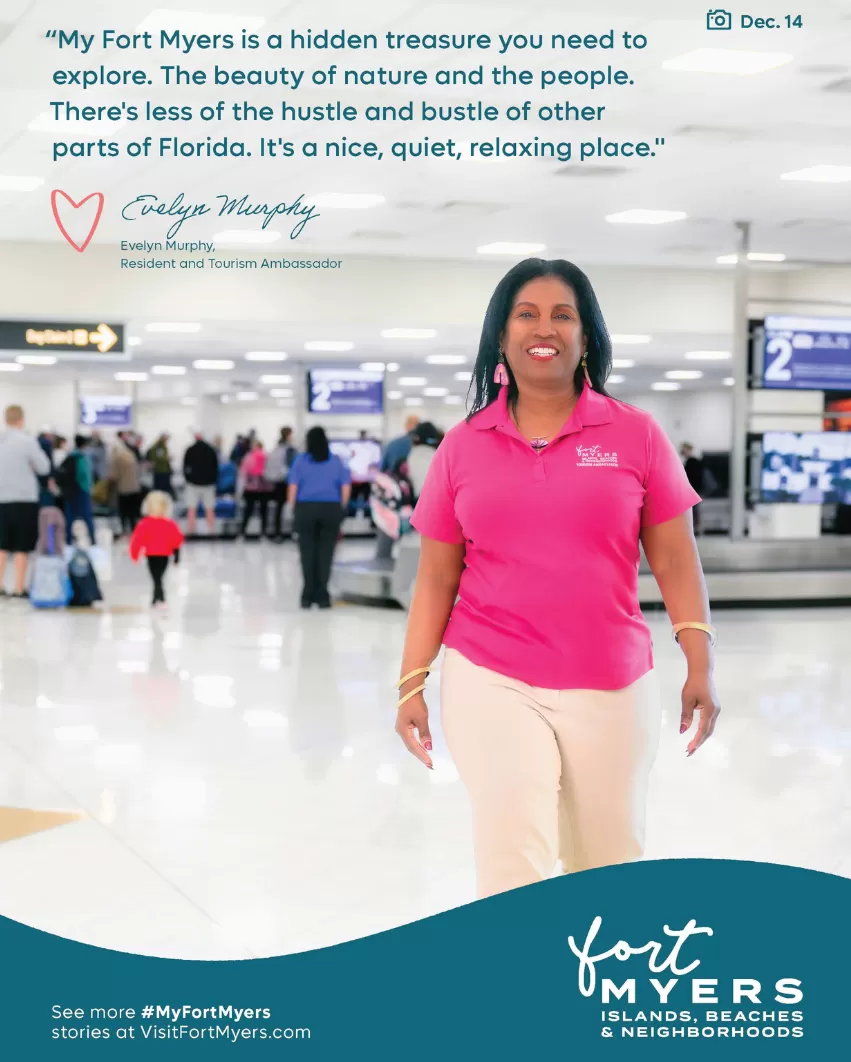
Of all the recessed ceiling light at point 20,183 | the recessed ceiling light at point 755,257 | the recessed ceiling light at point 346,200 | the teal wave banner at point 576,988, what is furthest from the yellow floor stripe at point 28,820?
the recessed ceiling light at point 755,257

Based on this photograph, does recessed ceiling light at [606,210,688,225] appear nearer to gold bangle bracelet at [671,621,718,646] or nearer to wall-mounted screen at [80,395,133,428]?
gold bangle bracelet at [671,621,718,646]

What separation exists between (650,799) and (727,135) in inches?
231

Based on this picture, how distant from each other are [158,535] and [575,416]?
1021 cm

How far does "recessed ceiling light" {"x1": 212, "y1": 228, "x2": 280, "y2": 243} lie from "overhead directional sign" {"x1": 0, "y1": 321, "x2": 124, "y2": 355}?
29.3 ft

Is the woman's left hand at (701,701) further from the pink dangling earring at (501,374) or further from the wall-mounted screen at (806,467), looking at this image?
the wall-mounted screen at (806,467)

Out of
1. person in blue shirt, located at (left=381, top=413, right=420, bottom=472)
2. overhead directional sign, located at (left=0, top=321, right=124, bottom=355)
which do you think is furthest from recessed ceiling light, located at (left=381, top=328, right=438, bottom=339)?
overhead directional sign, located at (left=0, top=321, right=124, bottom=355)

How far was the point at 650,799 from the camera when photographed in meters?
5.46

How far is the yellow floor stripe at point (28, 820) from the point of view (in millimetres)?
5043

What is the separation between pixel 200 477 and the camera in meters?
22.8

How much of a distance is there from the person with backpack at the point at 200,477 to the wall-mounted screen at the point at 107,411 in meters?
5.63

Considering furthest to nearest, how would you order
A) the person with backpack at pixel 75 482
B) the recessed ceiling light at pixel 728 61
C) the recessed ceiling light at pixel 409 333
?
1. the recessed ceiling light at pixel 409 333
2. the person with backpack at pixel 75 482
3. the recessed ceiling light at pixel 728 61

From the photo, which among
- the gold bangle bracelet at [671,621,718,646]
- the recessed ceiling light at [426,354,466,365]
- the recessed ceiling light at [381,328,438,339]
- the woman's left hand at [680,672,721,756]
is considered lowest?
the woman's left hand at [680,672,721,756]

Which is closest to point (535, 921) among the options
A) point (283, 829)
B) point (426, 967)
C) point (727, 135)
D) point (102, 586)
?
point (426, 967)

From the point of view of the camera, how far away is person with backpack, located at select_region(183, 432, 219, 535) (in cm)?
2236
